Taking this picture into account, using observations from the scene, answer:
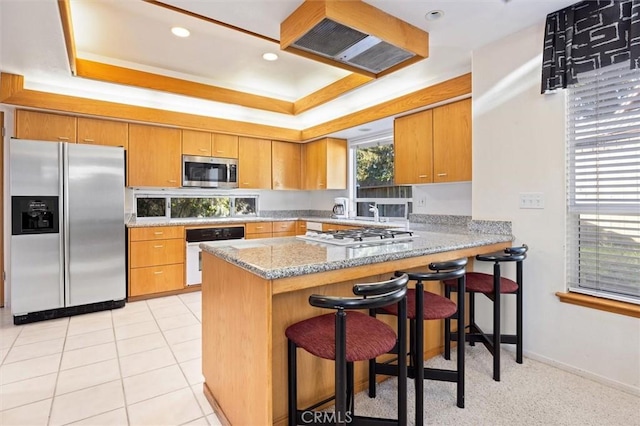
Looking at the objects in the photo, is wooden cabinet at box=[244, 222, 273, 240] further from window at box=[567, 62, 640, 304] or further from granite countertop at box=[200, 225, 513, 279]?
window at box=[567, 62, 640, 304]

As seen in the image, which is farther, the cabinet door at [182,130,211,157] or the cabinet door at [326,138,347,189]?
the cabinet door at [326,138,347,189]

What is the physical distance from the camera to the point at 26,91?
3289 millimetres

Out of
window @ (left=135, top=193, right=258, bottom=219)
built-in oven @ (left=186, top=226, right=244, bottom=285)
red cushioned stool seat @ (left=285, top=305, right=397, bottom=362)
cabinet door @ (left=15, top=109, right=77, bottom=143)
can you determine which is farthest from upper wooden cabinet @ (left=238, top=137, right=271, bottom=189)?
red cushioned stool seat @ (left=285, top=305, right=397, bottom=362)

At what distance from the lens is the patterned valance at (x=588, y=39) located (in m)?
2.01

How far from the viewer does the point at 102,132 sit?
3867mm

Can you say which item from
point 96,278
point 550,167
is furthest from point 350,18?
point 96,278

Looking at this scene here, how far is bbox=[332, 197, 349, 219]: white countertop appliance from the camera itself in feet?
16.7

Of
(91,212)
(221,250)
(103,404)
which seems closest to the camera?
(221,250)

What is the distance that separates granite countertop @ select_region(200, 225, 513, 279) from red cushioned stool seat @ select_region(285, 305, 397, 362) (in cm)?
28

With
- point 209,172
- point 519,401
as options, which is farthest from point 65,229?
point 519,401

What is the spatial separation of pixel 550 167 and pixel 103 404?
331 cm

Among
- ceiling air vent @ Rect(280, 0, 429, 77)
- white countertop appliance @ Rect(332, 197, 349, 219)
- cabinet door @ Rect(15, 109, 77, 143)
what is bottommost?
white countertop appliance @ Rect(332, 197, 349, 219)

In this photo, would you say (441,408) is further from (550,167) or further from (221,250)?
(550,167)

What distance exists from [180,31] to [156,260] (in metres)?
2.56
